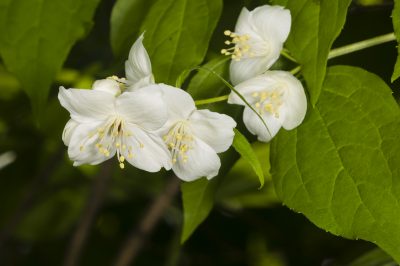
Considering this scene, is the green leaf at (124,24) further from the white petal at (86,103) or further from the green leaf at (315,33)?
the green leaf at (315,33)

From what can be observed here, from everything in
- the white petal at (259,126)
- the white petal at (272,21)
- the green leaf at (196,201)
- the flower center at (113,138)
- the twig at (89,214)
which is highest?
the white petal at (272,21)

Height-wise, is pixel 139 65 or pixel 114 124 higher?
pixel 139 65

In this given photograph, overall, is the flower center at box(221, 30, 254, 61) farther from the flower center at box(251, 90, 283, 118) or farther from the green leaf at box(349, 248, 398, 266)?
the green leaf at box(349, 248, 398, 266)

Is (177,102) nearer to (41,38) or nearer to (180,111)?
(180,111)

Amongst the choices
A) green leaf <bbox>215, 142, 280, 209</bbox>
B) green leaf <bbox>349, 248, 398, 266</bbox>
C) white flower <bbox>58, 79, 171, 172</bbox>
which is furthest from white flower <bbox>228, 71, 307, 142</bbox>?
green leaf <bbox>215, 142, 280, 209</bbox>

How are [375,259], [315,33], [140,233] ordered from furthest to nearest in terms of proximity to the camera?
[140,233] < [375,259] < [315,33]

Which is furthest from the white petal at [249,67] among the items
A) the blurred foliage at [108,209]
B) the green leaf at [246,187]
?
the green leaf at [246,187]

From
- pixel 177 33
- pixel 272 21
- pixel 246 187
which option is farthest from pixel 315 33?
Result: pixel 246 187
